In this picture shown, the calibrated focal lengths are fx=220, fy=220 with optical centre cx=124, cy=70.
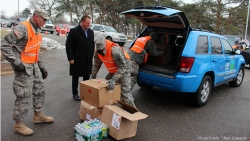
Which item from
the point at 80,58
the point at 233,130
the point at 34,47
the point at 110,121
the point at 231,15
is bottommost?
the point at 233,130

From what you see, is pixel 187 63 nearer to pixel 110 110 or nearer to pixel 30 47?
pixel 110 110

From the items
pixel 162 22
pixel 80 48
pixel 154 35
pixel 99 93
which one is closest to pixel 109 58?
pixel 99 93

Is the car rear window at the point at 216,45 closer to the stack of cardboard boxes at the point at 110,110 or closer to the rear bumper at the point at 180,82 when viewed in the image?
the rear bumper at the point at 180,82

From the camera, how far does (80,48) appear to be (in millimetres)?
→ 4383

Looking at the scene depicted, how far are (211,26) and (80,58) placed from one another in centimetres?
2388

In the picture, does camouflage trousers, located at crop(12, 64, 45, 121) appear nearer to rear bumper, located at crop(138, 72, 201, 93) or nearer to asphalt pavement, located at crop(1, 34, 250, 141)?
asphalt pavement, located at crop(1, 34, 250, 141)

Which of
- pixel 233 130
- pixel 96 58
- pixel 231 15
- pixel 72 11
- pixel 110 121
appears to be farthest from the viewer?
pixel 72 11

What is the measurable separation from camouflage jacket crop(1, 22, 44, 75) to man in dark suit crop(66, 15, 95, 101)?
1.32 meters

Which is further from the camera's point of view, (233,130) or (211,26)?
(211,26)

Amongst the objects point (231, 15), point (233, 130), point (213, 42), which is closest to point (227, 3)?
point (231, 15)

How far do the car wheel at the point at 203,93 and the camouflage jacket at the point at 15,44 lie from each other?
3.12 meters

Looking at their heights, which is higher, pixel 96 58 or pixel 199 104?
pixel 96 58

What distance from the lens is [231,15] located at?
2455cm

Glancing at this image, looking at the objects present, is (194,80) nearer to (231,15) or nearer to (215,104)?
(215,104)
